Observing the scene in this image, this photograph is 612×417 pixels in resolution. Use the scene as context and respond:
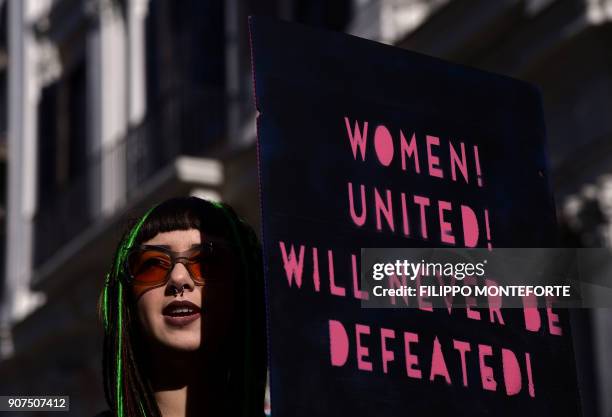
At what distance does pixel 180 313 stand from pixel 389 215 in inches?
18.0

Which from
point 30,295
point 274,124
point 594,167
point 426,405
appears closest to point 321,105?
point 274,124

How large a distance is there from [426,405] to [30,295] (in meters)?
14.8

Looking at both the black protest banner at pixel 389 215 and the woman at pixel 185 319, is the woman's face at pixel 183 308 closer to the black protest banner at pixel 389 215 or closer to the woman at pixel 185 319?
the woman at pixel 185 319

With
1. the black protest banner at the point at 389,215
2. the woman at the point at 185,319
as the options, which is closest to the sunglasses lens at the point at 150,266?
the woman at the point at 185,319

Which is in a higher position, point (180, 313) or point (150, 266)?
point (150, 266)

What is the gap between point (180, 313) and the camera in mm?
2959

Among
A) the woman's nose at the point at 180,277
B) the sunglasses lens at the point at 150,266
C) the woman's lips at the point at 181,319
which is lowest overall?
the woman's lips at the point at 181,319

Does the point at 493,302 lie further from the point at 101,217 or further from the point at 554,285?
the point at 101,217

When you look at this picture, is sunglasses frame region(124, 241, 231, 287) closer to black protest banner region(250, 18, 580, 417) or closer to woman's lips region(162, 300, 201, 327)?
woman's lips region(162, 300, 201, 327)

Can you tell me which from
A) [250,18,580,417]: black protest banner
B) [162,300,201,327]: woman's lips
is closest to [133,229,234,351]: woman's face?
[162,300,201,327]: woman's lips

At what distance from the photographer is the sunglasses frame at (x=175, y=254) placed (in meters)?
2.99

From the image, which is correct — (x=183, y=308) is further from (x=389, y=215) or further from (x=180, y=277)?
(x=389, y=215)

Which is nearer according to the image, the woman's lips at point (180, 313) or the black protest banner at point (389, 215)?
the black protest banner at point (389, 215)

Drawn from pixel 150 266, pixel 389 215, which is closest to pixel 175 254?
pixel 150 266
